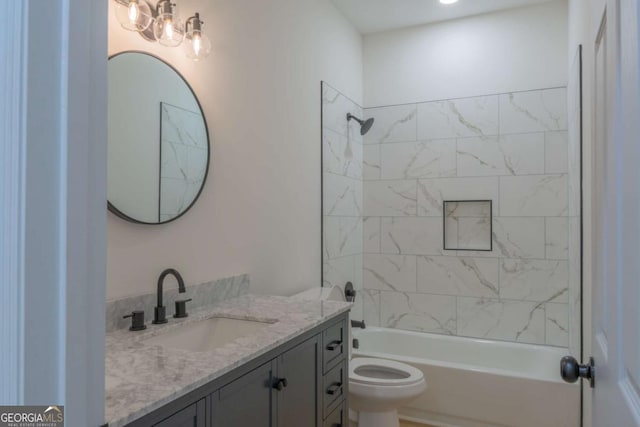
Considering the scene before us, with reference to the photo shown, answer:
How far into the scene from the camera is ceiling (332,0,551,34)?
322 cm

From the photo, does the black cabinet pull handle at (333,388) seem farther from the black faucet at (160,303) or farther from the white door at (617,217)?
the white door at (617,217)

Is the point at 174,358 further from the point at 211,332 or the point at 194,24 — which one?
the point at 194,24

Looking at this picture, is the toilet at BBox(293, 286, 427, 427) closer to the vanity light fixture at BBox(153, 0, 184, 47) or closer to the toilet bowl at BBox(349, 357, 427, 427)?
the toilet bowl at BBox(349, 357, 427, 427)

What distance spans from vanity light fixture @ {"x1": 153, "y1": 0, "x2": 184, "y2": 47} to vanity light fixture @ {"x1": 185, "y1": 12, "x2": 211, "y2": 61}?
55 mm

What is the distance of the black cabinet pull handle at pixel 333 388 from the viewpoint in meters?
1.77

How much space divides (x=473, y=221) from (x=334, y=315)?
83.4 inches

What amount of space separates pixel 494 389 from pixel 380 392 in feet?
2.81

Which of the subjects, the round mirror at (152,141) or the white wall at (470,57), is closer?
the round mirror at (152,141)

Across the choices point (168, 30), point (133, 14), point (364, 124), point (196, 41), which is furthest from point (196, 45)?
point (364, 124)

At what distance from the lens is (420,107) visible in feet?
11.8

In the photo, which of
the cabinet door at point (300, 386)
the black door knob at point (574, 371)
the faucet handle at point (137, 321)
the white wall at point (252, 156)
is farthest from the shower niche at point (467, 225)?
the faucet handle at point (137, 321)

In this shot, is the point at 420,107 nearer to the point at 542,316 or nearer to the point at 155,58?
the point at 542,316

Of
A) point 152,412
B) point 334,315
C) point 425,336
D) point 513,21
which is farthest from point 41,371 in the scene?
point 513,21

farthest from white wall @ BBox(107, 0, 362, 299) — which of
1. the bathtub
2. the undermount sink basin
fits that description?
the bathtub
